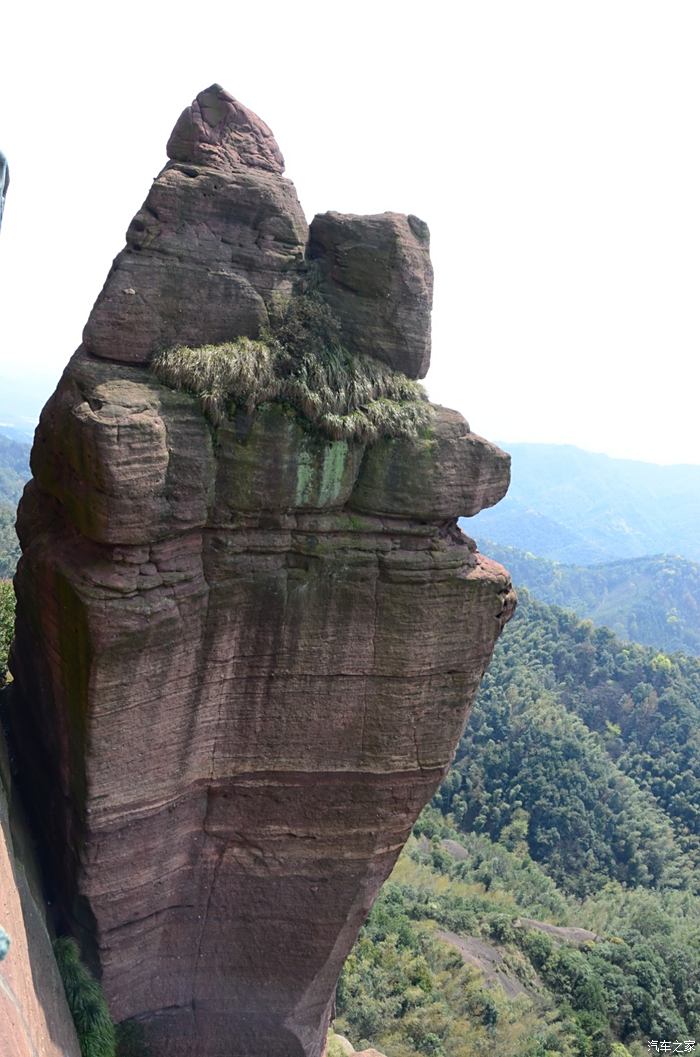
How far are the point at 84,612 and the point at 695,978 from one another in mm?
42515

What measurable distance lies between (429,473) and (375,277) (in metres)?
3.68

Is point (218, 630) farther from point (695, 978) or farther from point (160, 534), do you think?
point (695, 978)

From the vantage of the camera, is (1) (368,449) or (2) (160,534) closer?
(2) (160,534)

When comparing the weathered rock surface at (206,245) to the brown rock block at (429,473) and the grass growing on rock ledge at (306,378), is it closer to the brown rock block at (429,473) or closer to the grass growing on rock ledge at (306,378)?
the grass growing on rock ledge at (306,378)

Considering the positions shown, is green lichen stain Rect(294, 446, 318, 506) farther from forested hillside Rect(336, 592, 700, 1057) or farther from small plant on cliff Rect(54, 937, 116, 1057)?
forested hillside Rect(336, 592, 700, 1057)

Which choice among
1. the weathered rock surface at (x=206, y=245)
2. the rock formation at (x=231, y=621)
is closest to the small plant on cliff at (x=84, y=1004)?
the rock formation at (x=231, y=621)

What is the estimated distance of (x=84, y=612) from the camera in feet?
36.6

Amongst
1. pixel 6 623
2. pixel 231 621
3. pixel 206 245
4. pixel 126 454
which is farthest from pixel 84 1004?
pixel 206 245

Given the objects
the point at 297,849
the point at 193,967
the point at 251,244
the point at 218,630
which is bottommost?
the point at 193,967

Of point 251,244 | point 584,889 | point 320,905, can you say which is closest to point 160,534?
point 251,244

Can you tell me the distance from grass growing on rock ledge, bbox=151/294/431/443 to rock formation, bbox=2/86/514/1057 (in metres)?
0.29

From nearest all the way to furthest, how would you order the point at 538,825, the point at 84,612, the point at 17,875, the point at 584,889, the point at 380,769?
the point at 84,612, the point at 17,875, the point at 380,769, the point at 584,889, the point at 538,825

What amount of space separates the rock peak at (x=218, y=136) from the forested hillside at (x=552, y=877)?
2669 cm

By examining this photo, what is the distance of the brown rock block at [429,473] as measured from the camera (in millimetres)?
12922
